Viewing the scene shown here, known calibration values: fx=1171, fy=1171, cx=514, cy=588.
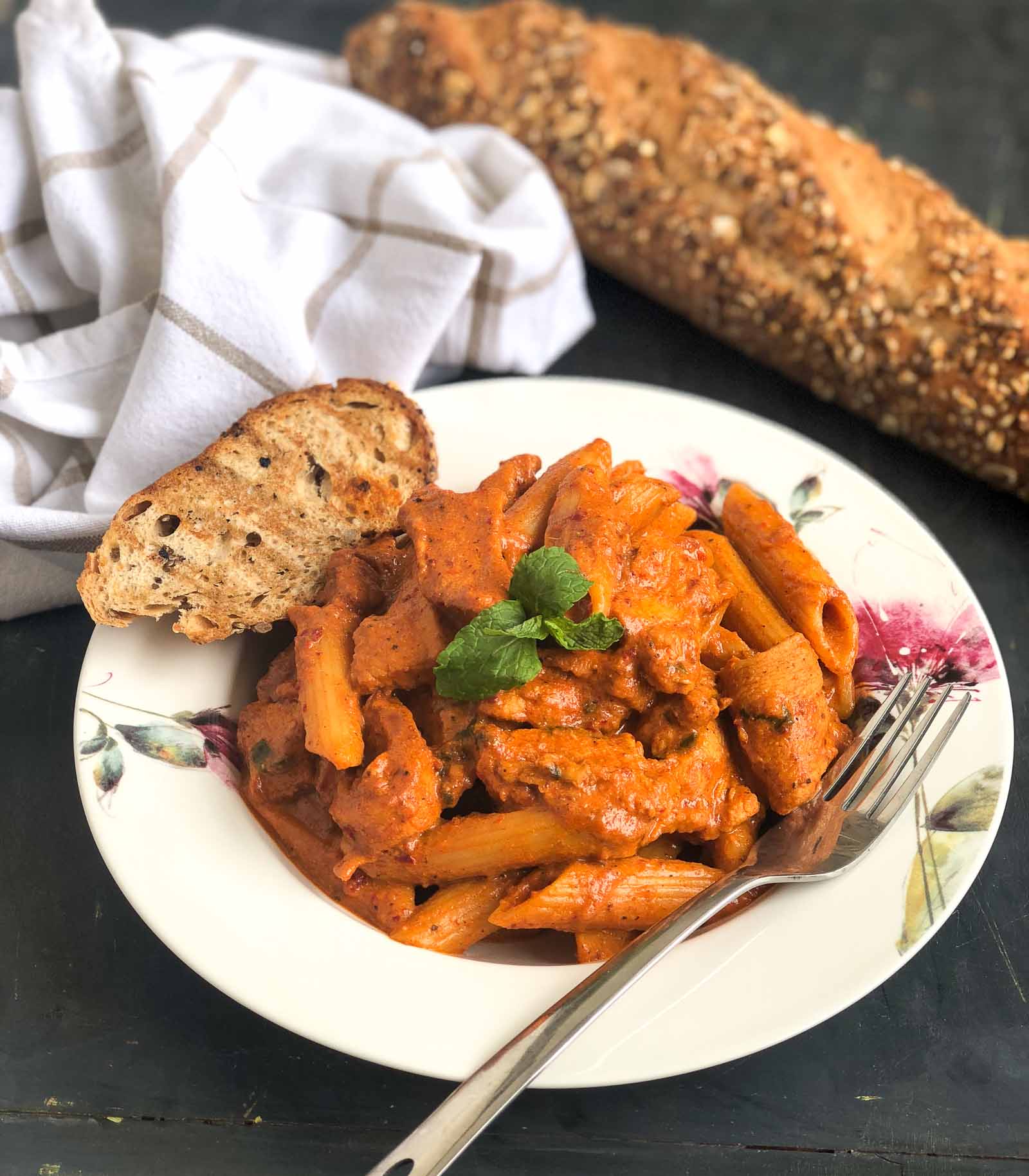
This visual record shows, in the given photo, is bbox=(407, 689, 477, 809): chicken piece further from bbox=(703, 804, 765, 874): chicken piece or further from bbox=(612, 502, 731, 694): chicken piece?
bbox=(703, 804, 765, 874): chicken piece

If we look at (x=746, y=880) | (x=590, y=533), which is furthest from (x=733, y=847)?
(x=590, y=533)

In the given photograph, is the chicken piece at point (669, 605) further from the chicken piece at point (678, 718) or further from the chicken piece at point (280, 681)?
the chicken piece at point (280, 681)

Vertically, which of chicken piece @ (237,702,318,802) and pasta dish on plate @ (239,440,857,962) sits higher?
pasta dish on plate @ (239,440,857,962)

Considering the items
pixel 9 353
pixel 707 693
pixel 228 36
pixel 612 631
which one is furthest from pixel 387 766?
pixel 228 36

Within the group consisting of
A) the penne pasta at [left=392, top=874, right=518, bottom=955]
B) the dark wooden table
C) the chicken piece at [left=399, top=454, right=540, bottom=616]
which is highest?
the chicken piece at [left=399, top=454, right=540, bottom=616]

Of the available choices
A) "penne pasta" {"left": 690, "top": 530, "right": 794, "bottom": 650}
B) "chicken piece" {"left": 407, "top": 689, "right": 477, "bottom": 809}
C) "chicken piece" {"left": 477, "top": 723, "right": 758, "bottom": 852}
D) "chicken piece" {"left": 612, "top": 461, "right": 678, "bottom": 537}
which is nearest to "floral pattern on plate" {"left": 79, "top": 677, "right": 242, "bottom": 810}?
"chicken piece" {"left": 407, "top": 689, "right": 477, "bottom": 809}

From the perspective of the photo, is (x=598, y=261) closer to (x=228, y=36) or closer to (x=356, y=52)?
(x=356, y=52)
